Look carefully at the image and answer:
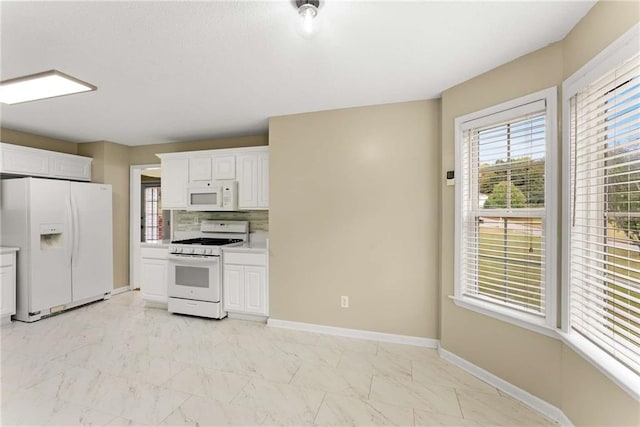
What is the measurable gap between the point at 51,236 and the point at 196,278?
2.00 meters

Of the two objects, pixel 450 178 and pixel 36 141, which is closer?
pixel 450 178

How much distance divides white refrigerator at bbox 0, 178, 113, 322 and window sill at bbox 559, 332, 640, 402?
5.20 m

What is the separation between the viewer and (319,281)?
324cm

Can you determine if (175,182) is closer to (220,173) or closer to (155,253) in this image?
(220,173)

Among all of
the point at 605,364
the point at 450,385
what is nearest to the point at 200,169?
the point at 450,385

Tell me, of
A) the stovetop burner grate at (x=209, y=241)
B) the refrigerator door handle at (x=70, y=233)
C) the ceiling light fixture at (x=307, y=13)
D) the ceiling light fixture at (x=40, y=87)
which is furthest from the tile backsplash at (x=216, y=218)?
the ceiling light fixture at (x=307, y=13)

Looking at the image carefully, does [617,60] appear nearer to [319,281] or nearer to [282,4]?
[282,4]

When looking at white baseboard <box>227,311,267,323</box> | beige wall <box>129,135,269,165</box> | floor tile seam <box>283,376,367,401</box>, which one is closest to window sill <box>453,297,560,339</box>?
floor tile seam <box>283,376,367,401</box>

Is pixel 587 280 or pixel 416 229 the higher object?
pixel 416 229

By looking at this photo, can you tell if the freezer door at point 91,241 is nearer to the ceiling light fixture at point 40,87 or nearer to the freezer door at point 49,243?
the freezer door at point 49,243

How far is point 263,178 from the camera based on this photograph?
3.74m

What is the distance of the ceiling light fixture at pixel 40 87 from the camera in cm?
222

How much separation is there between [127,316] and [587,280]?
179 inches

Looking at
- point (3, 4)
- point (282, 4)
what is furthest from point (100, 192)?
point (282, 4)
